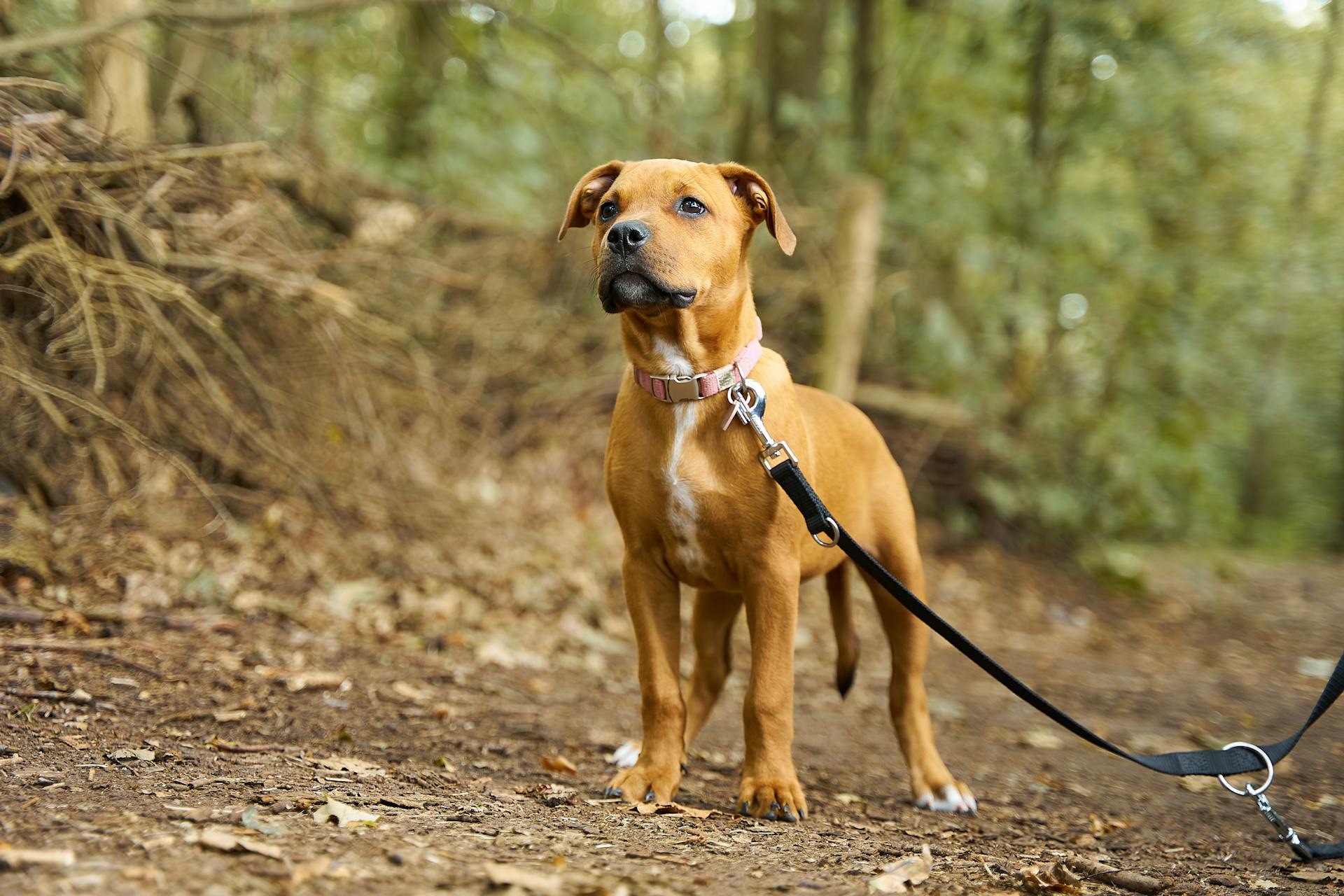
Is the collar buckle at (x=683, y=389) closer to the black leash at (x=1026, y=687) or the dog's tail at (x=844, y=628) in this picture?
the black leash at (x=1026, y=687)

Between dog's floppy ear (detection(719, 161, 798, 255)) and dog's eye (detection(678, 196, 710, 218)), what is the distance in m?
0.24

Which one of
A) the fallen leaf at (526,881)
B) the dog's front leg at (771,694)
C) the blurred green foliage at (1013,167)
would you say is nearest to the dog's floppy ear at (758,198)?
the dog's front leg at (771,694)

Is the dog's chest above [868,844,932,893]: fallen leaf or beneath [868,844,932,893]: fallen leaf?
above

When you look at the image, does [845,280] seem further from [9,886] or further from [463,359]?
[9,886]

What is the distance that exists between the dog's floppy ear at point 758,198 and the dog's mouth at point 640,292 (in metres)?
0.50

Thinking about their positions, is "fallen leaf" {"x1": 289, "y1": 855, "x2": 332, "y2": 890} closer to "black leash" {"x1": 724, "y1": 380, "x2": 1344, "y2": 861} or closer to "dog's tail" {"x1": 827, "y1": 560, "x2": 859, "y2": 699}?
"black leash" {"x1": 724, "y1": 380, "x2": 1344, "y2": 861}

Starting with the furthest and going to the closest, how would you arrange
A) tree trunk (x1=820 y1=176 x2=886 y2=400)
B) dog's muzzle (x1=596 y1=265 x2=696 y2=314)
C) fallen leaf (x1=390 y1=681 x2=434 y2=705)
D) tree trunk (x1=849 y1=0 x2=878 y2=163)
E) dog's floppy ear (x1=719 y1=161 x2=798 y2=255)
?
tree trunk (x1=849 y1=0 x2=878 y2=163), tree trunk (x1=820 y1=176 x2=886 y2=400), fallen leaf (x1=390 y1=681 x2=434 y2=705), dog's floppy ear (x1=719 y1=161 x2=798 y2=255), dog's muzzle (x1=596 y1=265 x2=696 y2=314)

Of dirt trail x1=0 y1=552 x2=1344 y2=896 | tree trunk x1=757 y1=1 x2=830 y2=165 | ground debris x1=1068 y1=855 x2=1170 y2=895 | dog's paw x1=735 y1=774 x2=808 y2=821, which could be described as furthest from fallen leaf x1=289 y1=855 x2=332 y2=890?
tree trunk x1=757 y1=1 x2=830 y2=165

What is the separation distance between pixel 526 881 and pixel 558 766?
1.73m

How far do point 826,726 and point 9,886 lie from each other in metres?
3.90

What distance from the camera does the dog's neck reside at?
3480mm

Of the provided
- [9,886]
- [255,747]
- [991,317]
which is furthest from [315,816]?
[991,317]

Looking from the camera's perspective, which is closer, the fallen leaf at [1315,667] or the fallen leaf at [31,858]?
the fallen leaf at [31,858]

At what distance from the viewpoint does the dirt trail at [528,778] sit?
2385 mm
